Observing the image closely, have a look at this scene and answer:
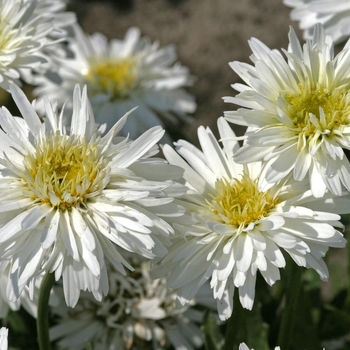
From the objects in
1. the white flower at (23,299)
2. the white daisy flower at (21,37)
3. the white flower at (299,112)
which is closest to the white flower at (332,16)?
the white flower at (299,112)

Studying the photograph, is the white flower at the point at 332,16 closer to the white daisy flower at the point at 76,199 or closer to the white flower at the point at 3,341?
the white daisy flower at the point at 76,199

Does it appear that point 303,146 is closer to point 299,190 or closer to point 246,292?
point 299,190

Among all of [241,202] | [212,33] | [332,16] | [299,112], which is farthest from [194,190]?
[212,33]

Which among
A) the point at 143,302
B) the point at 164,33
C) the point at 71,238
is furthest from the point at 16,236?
the point at 164,33

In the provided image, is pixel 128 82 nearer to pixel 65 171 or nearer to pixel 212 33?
pixel 212 33

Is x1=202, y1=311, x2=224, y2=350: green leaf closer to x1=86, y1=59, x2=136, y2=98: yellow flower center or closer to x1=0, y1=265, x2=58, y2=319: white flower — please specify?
x1=0, y1=265, x2=58, y2=319: white flower

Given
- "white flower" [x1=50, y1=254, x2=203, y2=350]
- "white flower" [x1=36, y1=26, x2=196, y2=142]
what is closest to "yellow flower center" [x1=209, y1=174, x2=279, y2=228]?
"white flower" [x1=50, y1=254, x2=203, y2=350]
